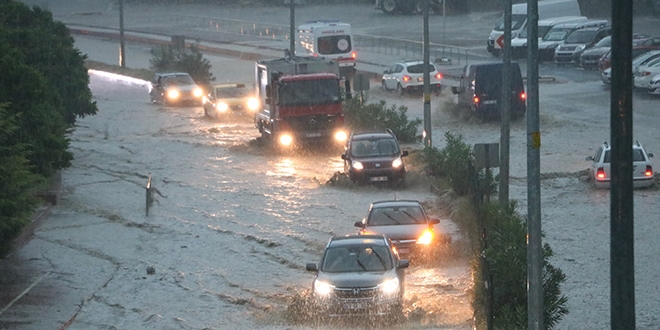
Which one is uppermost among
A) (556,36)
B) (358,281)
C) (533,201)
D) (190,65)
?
(556,36)

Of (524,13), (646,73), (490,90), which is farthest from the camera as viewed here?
(524,13)

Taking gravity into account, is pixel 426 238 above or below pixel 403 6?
below

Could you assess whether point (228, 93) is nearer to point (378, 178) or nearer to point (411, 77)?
point (411, 77)

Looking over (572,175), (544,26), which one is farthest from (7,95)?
(544,26)

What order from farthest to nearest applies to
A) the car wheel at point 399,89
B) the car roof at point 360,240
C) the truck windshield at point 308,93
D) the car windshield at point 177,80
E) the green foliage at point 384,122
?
the car windshield at point 177,80
the car wheel at point 399,89
the green foliage at point 384,122
the truck windshield at point 308,93
the car roof at point 360,240

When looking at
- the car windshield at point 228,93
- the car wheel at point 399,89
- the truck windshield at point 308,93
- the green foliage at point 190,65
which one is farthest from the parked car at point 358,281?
the green foliage at point 190,65

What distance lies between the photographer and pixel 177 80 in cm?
5159

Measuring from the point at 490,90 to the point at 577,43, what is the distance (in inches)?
620

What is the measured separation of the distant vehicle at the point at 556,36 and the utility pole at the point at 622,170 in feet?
150

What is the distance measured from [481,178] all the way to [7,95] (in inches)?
422

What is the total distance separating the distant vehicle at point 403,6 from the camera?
7906 centimetres

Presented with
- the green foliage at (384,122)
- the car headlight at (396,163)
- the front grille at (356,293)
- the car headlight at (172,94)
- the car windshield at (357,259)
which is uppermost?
the car headlight at (172,94)

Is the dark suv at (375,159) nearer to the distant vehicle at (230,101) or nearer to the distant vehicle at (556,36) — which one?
the distant vehicle at (230,101)

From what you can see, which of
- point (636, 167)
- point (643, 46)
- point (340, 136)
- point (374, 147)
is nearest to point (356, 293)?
point (636, 167)
